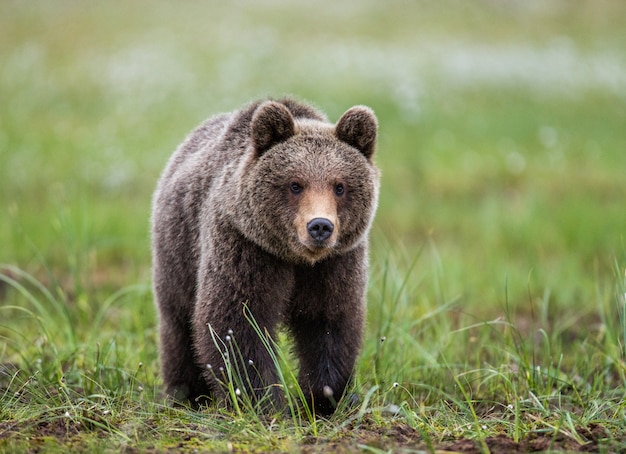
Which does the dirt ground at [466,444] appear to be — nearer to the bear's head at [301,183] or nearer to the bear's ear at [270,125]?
the bear's head at [301,183]

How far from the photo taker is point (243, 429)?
3.64 metres

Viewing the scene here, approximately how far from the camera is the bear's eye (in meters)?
4.34

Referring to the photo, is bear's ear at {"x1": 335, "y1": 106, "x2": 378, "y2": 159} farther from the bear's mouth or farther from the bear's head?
the bear's mouth

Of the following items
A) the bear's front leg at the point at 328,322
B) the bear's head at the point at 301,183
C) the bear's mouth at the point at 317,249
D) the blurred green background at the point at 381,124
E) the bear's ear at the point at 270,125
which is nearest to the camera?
the bear's mouth at the point at 317,249

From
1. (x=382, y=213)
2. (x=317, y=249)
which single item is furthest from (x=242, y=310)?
(x=382, y=213)

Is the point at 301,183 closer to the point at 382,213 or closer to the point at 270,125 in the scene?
the point at 270,125

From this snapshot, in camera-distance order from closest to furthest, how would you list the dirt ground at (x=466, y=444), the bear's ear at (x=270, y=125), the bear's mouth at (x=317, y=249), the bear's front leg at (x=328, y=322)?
1. the dirt ground at (x=466, y=444)
2. the bear's mouth at (x=317, y=249)
3. the bear's ear at (x=270, y=125)
4. the bear's front leg at (x=328, y=322)

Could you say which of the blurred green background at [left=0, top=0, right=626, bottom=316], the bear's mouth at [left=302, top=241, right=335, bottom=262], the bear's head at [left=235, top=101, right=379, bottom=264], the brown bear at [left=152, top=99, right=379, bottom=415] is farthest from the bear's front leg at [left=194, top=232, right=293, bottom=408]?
the blurred green background at [left=0, top=0, right=626, bottom=316]

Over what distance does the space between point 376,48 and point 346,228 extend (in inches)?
A: 556

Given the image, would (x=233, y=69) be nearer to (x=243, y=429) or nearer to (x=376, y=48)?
(x=376, y=48)

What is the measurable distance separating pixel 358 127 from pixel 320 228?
78 cm

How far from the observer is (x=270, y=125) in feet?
14.6

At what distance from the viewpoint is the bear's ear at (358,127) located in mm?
4512

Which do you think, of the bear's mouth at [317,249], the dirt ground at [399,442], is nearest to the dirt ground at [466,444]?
the dirt ground at [399,442]
